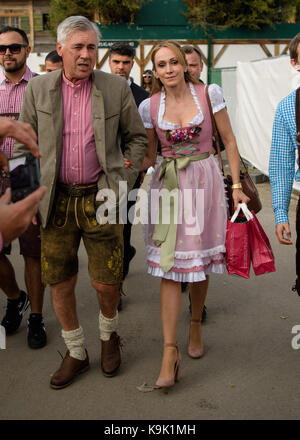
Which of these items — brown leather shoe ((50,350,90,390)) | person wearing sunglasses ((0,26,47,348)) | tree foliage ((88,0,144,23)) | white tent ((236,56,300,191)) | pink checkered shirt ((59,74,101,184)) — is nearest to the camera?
pink checkered shirt ((59,74,101,184))

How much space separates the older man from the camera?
95 centimetres

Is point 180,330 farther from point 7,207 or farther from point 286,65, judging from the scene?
point 286,65

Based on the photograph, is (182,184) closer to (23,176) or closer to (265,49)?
(23,176)

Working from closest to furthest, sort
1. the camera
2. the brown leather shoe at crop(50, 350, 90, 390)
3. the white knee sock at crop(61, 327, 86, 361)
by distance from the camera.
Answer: the camera
the brown leather shoe at crop(50, 350, 90, 390)
the white knee sock at crop(61, 327, 86, 361)

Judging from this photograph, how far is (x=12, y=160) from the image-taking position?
75.6 inches

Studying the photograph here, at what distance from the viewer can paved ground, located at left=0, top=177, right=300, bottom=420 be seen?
111 inches

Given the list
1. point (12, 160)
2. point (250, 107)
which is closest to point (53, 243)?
point (12, 160)

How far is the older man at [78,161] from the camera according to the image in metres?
2.88

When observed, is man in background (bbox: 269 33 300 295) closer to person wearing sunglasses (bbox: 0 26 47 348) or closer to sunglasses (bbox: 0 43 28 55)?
person wearing sunglasses (bbox: 0 26 47 348)

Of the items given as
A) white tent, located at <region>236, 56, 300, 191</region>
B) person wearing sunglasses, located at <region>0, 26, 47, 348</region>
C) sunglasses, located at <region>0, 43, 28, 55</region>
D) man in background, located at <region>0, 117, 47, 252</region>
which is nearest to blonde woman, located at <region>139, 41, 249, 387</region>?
person wearing sunglasses, located at <region>0, 26, 47, 348</region>

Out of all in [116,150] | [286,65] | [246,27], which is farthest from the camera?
[246,27]

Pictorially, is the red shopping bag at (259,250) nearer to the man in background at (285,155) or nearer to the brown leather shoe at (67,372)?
the man in background at (285,155)

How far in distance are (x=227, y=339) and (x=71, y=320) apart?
46.4 inches

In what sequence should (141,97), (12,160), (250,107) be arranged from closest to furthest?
(12,160) < (141,97) < (250,107)
